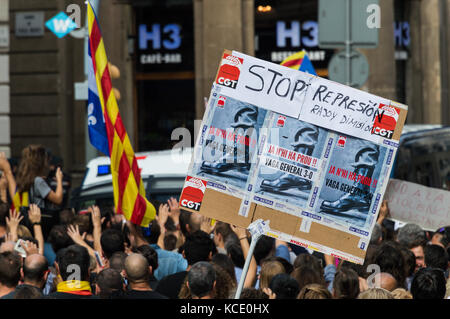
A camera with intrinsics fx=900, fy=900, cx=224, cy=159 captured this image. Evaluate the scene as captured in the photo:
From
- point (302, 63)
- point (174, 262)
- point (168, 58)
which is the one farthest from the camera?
point (168, 58)

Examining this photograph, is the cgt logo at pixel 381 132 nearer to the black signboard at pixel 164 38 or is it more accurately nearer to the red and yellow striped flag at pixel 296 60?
the red and yellow striped flag at pixel 296 60

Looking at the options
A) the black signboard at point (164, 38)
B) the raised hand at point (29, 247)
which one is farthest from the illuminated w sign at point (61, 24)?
the raised hand at point (29, 247)

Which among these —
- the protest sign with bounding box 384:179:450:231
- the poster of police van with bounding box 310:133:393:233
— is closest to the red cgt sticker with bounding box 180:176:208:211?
the poster of police van with bounding box 310:133:393:233

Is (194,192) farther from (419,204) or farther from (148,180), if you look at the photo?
(148,180)

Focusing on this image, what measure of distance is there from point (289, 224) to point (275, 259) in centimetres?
60

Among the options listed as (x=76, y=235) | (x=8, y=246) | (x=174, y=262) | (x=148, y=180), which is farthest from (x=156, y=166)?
(x=8, y=246)

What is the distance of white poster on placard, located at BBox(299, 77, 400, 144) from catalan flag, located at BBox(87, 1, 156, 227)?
2.62 meters

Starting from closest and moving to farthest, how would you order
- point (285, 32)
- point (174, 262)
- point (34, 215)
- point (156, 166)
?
point (174, 262) < point (34, 215) < point (156, 166) < point (285, 32)

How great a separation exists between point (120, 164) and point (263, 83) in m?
2.65

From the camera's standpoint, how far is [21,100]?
65.1ft

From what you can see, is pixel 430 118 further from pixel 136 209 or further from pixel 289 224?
pixel 289 224

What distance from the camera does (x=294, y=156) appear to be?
5.76 m
